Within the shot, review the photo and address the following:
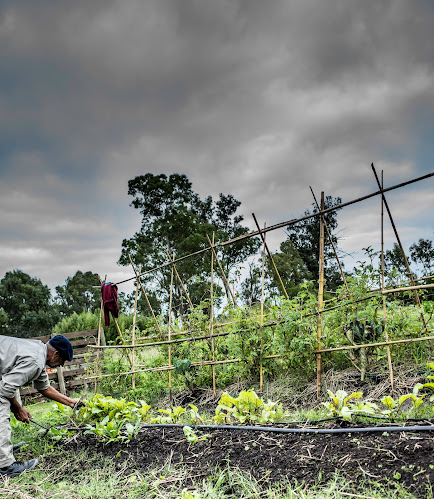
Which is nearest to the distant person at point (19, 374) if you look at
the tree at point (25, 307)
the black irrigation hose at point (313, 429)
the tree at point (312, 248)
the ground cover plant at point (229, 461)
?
the ground cover plant at point (229, 461)

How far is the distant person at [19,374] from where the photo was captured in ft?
9.24

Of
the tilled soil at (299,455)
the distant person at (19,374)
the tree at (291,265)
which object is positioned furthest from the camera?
the tree at (291,265)

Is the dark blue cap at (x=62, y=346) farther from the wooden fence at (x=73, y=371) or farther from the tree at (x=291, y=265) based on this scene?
the tree at (x=291, y=265)

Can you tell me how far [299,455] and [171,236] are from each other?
1404 cm

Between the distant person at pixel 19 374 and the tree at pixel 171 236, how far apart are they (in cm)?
1112

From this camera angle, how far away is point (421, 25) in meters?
5.17

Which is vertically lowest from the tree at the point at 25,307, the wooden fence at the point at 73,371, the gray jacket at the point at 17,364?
the wooden fence at the point at 73,371

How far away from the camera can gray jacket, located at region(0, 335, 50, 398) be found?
2.92m

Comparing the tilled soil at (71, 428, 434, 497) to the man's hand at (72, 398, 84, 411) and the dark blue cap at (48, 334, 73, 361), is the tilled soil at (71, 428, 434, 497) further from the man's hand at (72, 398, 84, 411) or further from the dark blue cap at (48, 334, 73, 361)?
the dark blue cap at (48, 334, 73, 361)

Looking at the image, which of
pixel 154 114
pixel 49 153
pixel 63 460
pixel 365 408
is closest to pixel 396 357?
pixel 365 408

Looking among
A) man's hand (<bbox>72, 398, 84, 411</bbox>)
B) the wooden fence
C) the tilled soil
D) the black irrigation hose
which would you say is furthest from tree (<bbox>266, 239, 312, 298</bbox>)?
the tilled soil

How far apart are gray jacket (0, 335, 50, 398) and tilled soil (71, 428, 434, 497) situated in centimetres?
84

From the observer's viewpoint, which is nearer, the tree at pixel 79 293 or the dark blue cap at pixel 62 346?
the dark blue cap at pixel 62 346

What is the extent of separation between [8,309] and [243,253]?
10.9 metres
